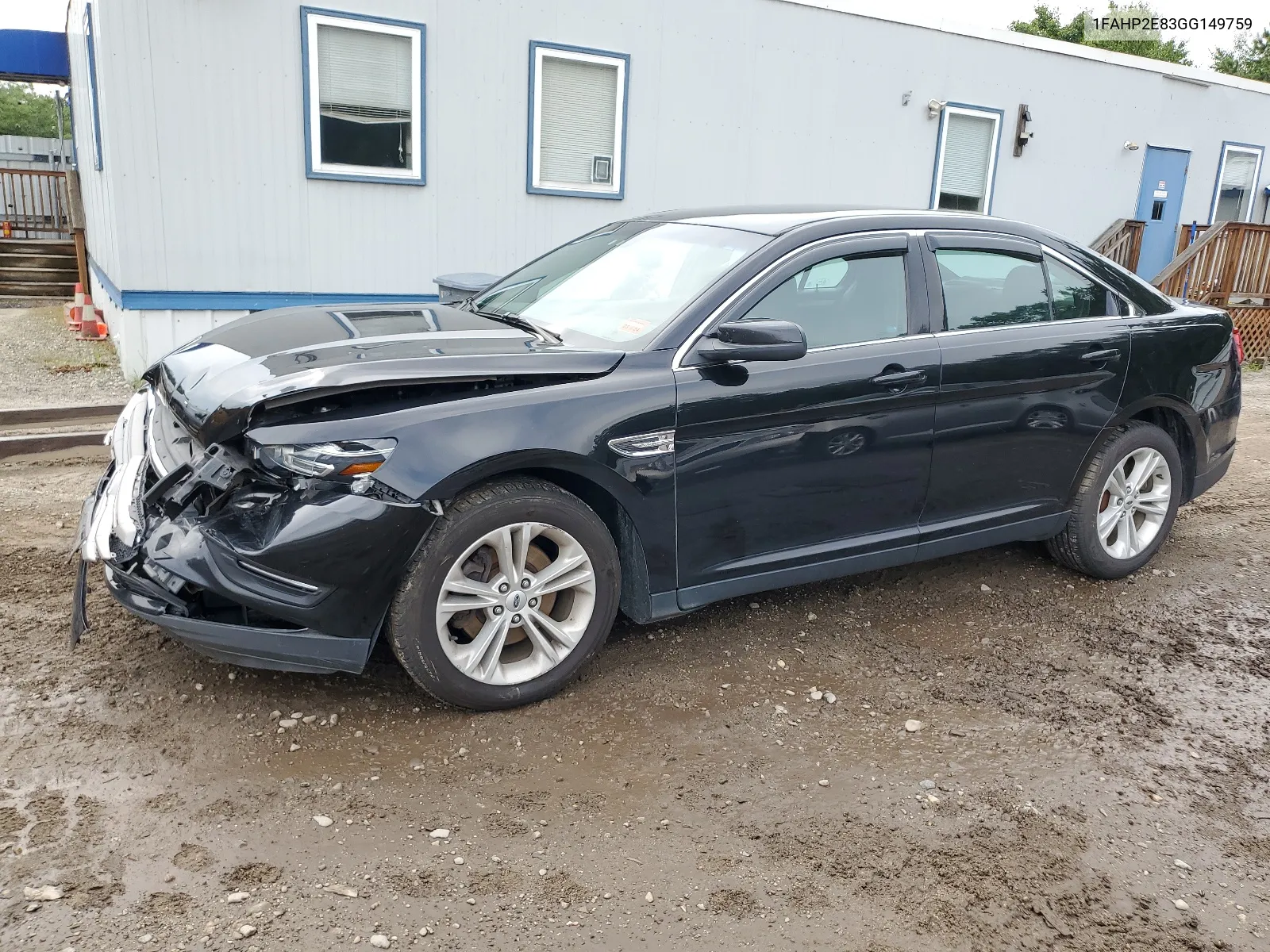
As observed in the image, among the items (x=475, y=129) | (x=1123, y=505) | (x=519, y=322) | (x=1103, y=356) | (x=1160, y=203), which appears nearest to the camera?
(x=519, y=322)

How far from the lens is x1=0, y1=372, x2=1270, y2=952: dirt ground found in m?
2.53

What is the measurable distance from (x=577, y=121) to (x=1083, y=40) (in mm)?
27703

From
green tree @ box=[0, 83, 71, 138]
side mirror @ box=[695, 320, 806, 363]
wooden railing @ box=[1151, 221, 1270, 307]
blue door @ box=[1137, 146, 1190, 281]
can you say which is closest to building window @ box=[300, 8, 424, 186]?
side mirror @ box=[695, 320, 806, 363]

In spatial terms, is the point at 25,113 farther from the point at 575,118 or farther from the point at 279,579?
the point at 279,579

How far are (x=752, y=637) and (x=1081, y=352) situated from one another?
1.95 m

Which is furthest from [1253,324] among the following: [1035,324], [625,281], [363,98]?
[625,281]

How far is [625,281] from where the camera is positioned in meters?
4.16

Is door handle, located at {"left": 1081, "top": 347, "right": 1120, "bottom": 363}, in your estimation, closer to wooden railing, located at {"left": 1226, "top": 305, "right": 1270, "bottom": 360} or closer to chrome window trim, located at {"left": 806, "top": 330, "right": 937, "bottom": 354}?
chrome window trim, located at {"left": 806, "top": 330, "right": 937, "bottom": 354}

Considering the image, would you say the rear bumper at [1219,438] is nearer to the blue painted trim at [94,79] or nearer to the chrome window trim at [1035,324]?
the chrome window trim at [1035,324]

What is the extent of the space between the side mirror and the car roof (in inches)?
25.1

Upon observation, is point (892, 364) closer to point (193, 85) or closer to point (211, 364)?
point (211, 364)

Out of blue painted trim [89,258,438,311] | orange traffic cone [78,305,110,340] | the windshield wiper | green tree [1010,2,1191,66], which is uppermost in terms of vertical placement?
green tree [1010,2,1191,66]

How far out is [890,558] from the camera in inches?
164

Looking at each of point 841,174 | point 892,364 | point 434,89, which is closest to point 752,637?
point 892,364
